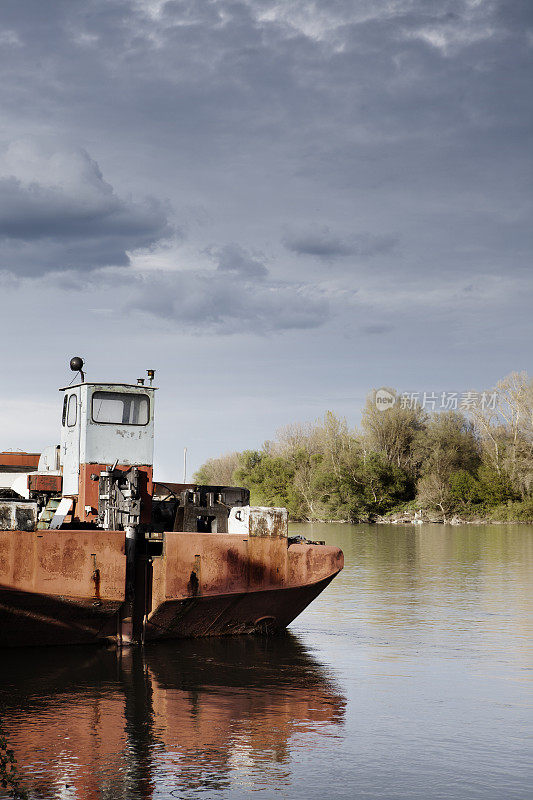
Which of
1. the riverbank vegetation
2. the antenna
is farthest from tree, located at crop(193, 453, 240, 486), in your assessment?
the antenna

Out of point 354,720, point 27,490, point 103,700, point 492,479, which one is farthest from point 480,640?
point 492,479

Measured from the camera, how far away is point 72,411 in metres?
14.9

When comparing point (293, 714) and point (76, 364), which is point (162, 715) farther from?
point (76, 364)

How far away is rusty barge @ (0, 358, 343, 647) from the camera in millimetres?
11922

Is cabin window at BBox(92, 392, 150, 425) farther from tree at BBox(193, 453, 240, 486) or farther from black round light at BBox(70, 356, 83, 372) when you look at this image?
tree at BBox(193, 453, 240, 486)

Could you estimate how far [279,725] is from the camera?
8891mm

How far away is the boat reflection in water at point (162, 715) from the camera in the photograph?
7326mm

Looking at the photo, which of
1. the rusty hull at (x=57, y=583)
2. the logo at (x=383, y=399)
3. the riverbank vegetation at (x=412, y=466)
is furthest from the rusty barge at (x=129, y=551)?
the logo at (x=383, y=399)

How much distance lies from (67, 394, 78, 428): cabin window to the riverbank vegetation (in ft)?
179

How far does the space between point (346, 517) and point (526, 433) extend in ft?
55.7

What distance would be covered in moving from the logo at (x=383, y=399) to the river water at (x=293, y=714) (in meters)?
63.9

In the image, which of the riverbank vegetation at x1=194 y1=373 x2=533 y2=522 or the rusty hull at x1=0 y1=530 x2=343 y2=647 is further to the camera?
the riverbank vegetation at x1=194 y1=373 x2=533 y2=522

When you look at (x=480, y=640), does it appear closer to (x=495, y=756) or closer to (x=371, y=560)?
(x=495, y=756)

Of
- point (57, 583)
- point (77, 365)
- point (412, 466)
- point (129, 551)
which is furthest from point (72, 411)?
point (412, 466)
